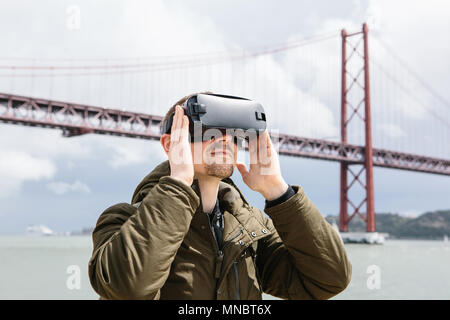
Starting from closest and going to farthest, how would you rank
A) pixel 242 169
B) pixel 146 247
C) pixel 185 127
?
pixel 146 247 → pixel 185 127 → pixel 242 169

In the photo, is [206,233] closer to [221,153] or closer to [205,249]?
[205,249]

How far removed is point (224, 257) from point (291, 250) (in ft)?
0.53

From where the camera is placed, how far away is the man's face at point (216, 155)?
110 cm

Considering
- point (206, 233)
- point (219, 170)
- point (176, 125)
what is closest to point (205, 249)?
point (206, 233)

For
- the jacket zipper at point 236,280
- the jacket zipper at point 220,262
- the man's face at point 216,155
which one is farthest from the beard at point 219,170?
the jacket zipper at point 236,280

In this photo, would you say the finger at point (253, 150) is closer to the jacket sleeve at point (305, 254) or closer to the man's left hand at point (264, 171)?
the man's left hand at point (264, 171)

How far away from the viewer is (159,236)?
98 cm

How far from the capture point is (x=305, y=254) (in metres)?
1.15

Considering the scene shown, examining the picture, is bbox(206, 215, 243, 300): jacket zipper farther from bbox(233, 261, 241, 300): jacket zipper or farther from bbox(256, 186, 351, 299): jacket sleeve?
bbox(256, 186, 351, 299): jacket sleeve

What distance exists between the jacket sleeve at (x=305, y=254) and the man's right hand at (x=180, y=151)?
204mm

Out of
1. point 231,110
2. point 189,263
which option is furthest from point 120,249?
point 231,110

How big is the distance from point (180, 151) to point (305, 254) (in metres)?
0.38

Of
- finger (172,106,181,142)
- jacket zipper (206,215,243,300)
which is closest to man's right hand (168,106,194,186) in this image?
finger (172,106,181,142)

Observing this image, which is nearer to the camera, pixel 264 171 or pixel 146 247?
pixel 146 247
